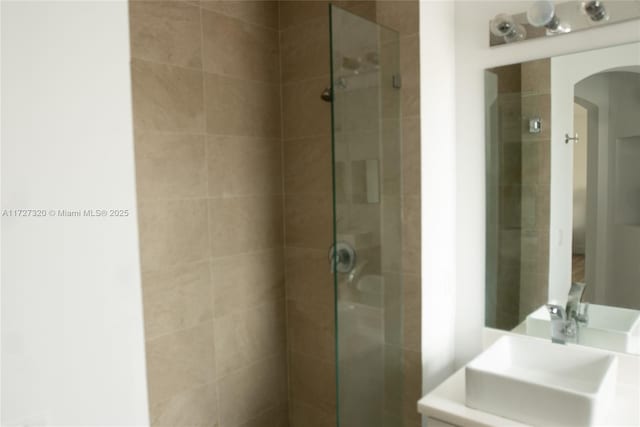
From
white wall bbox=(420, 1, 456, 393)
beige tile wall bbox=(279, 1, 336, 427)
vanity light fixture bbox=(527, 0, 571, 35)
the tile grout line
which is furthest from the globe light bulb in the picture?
the tile grout line

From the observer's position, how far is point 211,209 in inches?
82.7

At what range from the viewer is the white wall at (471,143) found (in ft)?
6.04

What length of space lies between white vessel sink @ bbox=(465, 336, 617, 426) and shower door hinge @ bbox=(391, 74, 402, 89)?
3.35ft

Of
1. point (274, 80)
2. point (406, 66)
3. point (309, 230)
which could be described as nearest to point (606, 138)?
point (406, 66)

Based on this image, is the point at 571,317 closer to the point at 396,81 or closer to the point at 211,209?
→ the point at 396,81

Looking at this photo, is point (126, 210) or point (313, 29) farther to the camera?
point (313, 29)

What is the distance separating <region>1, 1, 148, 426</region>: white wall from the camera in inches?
58.6

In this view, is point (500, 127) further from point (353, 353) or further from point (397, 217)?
point (353, 353)

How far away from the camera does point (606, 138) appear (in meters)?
1.65

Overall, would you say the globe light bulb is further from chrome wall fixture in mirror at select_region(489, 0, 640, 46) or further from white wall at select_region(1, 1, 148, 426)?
white wall at select_region(1, 1, 148, 426)

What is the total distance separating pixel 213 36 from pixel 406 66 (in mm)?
859

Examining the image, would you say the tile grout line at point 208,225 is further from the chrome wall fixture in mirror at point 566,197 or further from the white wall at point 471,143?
the chrome wall fixture in mirror at point 566,197

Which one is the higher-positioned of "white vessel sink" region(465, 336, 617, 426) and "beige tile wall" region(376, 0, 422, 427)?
"beige tile wall" region(376, 0, 422, 427)

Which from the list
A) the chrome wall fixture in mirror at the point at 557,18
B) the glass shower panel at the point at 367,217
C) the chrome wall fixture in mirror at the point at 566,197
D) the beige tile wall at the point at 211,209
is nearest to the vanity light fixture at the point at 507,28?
the chrome wall fixture in mirror at the point at 557,18
